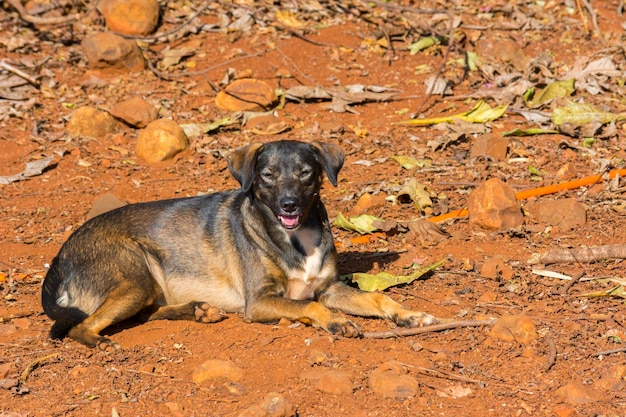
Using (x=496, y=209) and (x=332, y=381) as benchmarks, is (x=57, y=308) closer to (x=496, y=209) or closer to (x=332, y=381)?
(x=332, y=381)

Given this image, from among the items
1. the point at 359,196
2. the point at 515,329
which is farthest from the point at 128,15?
the point at 515,329

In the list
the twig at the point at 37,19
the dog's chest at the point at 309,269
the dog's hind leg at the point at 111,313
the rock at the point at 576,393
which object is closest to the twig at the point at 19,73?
the twig at the point at 37,19

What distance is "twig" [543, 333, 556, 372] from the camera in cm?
574

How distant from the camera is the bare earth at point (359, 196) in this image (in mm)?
5684

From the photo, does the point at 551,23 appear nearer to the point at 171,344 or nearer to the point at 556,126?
the point at 556,126

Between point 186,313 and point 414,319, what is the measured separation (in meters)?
1.86

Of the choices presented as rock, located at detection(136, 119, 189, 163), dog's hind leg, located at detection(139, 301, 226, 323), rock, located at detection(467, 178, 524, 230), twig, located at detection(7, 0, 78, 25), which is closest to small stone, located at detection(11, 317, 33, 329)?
dog's hind leg, located at detection(139, 301, 226, 323)

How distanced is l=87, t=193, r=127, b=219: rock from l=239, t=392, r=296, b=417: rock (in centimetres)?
449

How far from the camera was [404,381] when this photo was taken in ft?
18.2

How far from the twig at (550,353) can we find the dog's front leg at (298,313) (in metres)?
1.29

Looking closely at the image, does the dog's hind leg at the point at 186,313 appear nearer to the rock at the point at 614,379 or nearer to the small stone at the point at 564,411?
the small stone at the point at 564,411

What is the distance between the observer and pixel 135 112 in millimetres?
11266

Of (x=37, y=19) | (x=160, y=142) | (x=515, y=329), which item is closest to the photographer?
(x=515, y=329)

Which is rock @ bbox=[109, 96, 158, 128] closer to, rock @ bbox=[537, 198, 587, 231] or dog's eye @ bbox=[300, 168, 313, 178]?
dog's eye @ bbox=[300, 168, 313, 178]
